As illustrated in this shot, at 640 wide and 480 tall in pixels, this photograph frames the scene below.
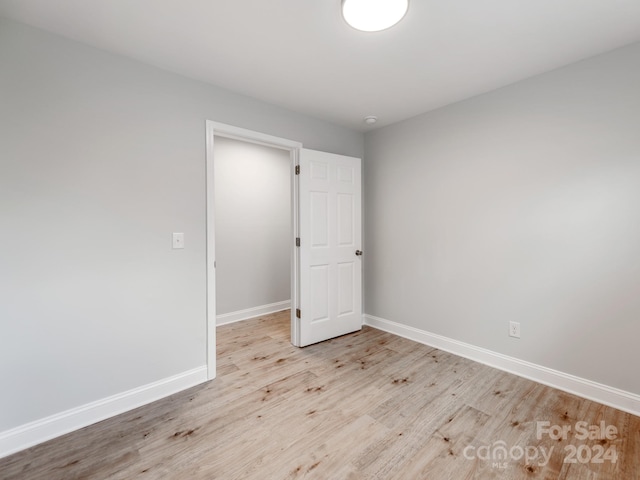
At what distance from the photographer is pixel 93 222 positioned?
1794mm

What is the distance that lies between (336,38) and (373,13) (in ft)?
1.20

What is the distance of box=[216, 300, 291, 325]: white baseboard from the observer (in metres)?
3.55

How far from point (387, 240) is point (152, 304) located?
2.40 meters

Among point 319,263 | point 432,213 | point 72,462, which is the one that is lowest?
point 72,462

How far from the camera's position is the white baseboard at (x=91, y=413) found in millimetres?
1564

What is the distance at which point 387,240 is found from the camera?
10.7 ft

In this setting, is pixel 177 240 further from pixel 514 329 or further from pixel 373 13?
pixel 514 329

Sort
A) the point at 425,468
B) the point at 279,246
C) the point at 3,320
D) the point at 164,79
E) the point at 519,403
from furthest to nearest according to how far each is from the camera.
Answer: the point at 279,246 < the point at 164,79 < the point at 519,403 < the point at 3,320 < the point at 425,468

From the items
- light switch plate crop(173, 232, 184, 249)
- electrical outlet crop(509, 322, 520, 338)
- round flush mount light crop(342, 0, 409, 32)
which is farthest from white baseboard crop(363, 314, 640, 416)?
round flush mount light crop(342, 0, 409, 32)

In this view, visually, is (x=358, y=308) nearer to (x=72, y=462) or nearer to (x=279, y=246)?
(x=279, y=246)

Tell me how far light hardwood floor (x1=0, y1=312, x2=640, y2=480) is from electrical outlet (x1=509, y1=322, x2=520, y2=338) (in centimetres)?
33

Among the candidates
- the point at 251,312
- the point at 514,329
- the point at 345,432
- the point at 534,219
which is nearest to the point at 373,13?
the point at 534,219

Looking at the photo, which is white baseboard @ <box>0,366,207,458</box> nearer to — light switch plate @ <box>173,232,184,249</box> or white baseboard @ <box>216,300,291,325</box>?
light switch plate @ <box>173,232,184,249</box>

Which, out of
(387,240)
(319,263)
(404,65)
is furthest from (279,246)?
(404,65)
